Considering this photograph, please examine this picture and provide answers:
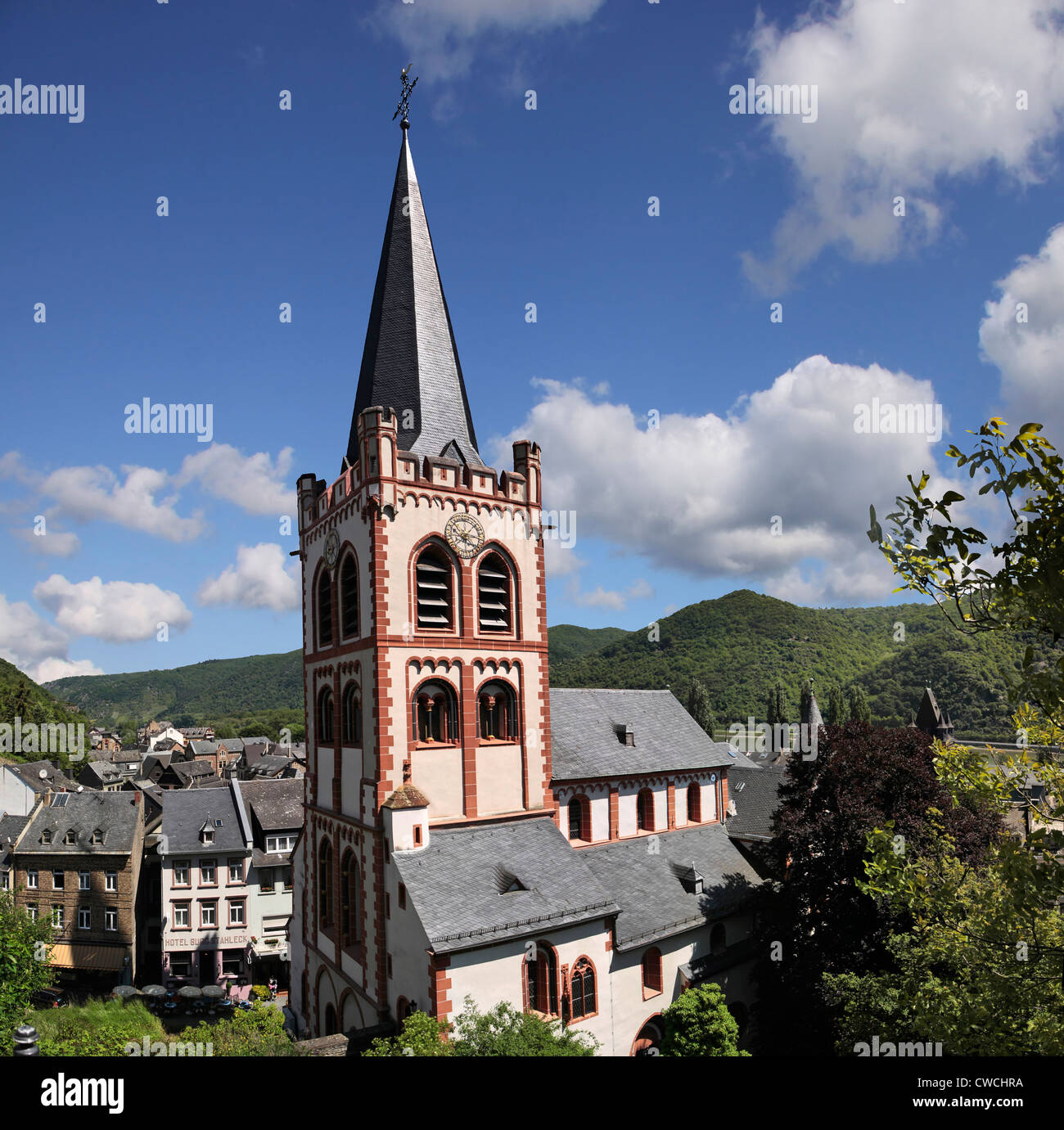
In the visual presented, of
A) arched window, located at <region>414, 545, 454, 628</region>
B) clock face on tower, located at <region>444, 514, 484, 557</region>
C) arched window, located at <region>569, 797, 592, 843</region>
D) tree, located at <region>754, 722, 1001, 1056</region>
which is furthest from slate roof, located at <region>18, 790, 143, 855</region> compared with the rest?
tree, located at <region>754, 722, 1001, 1056</region>

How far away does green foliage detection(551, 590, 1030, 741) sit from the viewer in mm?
134125

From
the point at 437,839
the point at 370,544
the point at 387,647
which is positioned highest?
the point at 370,544

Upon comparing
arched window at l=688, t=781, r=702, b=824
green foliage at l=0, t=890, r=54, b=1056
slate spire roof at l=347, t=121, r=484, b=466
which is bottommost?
green foliage at l=0, t=890, r=54, b=1056

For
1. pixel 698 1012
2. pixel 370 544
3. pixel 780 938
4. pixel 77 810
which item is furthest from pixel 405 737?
pixel 77 810

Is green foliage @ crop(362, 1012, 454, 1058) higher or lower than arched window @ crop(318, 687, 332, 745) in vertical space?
lower

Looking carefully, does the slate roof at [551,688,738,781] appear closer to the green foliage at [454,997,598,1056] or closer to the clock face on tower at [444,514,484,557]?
the clock face on tower at [444,514,484,557]

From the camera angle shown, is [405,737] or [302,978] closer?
[405,737]

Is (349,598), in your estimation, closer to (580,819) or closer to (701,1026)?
(580,819)

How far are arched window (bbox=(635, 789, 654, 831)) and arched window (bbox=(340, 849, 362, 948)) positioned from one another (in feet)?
42.1

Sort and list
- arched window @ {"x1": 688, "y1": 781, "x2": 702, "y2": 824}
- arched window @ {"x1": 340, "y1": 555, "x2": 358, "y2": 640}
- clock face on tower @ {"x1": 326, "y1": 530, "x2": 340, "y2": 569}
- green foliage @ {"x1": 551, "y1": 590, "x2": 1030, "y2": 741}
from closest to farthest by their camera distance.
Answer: arched window @ {"x1": 340, "y1": 555, "x2": 358, "y2": 640}, clock face on tower @ {"x1": 326, "y1": 530, "x2": 340, "y2": 569}, arched window @ {"x1": 688, "y1": 781, "x2": 702, "y2": 824}, green foliage @ {"x1": 551, "y1": 590, "x2": 1030, "y2": 741}
